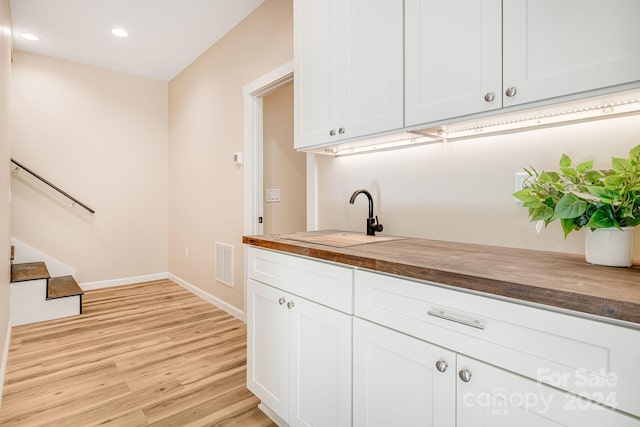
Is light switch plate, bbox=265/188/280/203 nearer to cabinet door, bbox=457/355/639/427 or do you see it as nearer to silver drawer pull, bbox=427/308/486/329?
silver drawer pull, bbox=427/308/486/329

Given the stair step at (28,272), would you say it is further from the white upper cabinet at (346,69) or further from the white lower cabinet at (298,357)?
the white upper cabinet at (346,69)

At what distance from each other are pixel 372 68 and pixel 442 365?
1.21 metres

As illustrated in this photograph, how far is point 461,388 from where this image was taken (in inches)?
35.0

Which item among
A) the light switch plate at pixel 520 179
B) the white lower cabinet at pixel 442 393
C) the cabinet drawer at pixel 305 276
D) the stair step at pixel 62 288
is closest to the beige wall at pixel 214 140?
the stair step at pixel 62 288

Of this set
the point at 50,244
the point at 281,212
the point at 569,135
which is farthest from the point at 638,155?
the point at 50,244

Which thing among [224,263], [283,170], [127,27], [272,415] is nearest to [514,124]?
[272,415]

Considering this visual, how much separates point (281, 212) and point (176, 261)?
1.89m

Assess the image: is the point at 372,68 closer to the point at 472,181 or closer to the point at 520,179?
the point at 472,181

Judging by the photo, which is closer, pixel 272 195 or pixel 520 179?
pixel 520 179

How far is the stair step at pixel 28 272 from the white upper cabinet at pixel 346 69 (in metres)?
2.92

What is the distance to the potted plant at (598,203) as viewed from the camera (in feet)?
2.94

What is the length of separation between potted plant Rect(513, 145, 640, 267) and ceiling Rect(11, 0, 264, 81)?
2635 mm

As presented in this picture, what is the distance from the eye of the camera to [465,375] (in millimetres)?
873

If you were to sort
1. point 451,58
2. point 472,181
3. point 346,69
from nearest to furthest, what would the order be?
point 451,58
point 472,181
point 346,69
